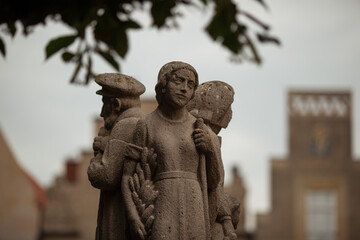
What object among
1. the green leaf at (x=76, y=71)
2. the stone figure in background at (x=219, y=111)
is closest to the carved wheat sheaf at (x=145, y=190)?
the stone figure in background at (x=219, y=111)

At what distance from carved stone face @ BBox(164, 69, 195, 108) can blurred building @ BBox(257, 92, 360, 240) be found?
38.5 meters

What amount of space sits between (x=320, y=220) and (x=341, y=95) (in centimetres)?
429

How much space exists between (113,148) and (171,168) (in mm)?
695

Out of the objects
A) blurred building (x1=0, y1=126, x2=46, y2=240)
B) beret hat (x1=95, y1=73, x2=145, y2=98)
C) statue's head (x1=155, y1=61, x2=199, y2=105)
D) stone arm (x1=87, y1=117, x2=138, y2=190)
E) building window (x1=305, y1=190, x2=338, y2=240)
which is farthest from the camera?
building window (x1=305, y1=190, x2=338, y2=240)

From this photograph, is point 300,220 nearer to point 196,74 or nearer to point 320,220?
point 320,220

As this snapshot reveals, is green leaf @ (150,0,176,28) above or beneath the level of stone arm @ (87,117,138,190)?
above

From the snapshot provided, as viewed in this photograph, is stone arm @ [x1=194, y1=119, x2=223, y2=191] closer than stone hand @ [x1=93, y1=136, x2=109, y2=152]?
Yes

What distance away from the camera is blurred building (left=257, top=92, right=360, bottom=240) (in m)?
50.5

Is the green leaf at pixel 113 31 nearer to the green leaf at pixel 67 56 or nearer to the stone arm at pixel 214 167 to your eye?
the green leaf at pixel 67 56

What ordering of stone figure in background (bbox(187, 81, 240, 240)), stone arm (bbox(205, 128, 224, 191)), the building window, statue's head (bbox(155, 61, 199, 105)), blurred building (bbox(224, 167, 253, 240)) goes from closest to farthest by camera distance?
statue's head (bbox(155, 61, 199, 105)) < stone arm (bbox(205, 128, 224, 191)) < stone figure in background (bbox(187, 81, 240, 240)) < blurred building (bbox(224, 167, 253, 240)) < the building window

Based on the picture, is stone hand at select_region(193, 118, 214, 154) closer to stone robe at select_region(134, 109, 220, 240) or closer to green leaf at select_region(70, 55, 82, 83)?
stone robe at select_region(134, 109, 220, 240)

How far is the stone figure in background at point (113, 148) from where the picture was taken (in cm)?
1223

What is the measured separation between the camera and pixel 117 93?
505 inches

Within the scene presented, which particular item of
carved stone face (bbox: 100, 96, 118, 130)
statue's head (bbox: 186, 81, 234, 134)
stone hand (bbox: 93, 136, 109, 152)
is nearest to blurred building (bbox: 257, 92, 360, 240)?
statue's head (bbox: 186, 81, 234, 134)
